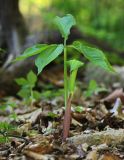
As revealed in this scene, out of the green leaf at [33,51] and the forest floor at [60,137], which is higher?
the green leaf at [33,51]

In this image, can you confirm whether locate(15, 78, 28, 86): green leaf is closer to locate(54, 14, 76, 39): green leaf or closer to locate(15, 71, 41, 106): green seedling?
locate(15, 71, 41, 106): green seedling

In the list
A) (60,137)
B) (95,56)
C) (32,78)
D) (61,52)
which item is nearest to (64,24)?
(61,52)

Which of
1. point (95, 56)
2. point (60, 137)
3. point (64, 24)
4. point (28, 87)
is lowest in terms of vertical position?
point (60, 137)

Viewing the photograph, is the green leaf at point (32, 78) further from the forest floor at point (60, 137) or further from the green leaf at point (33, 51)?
the green leaf at point (33, 51)

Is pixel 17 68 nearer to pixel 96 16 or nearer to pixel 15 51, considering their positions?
pixel 15 51

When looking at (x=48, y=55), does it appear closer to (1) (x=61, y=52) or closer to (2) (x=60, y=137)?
(1) (x=61, y=52)

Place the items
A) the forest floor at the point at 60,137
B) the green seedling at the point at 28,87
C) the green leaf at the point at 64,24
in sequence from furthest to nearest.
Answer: the green seedling at the point at 28,87 → the green leaf at the point at 64,24 → the forest floor at the point at 60,137

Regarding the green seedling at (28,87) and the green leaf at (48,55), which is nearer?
the green leaf at (48,55)

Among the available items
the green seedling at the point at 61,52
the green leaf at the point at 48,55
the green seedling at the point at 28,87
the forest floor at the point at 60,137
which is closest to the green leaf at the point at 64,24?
the green seedling at the point at 61,52

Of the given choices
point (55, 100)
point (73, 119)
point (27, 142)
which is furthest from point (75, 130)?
point (55, 100)

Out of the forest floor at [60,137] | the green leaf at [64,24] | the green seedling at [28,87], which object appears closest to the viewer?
the forest floor at [60,137]
